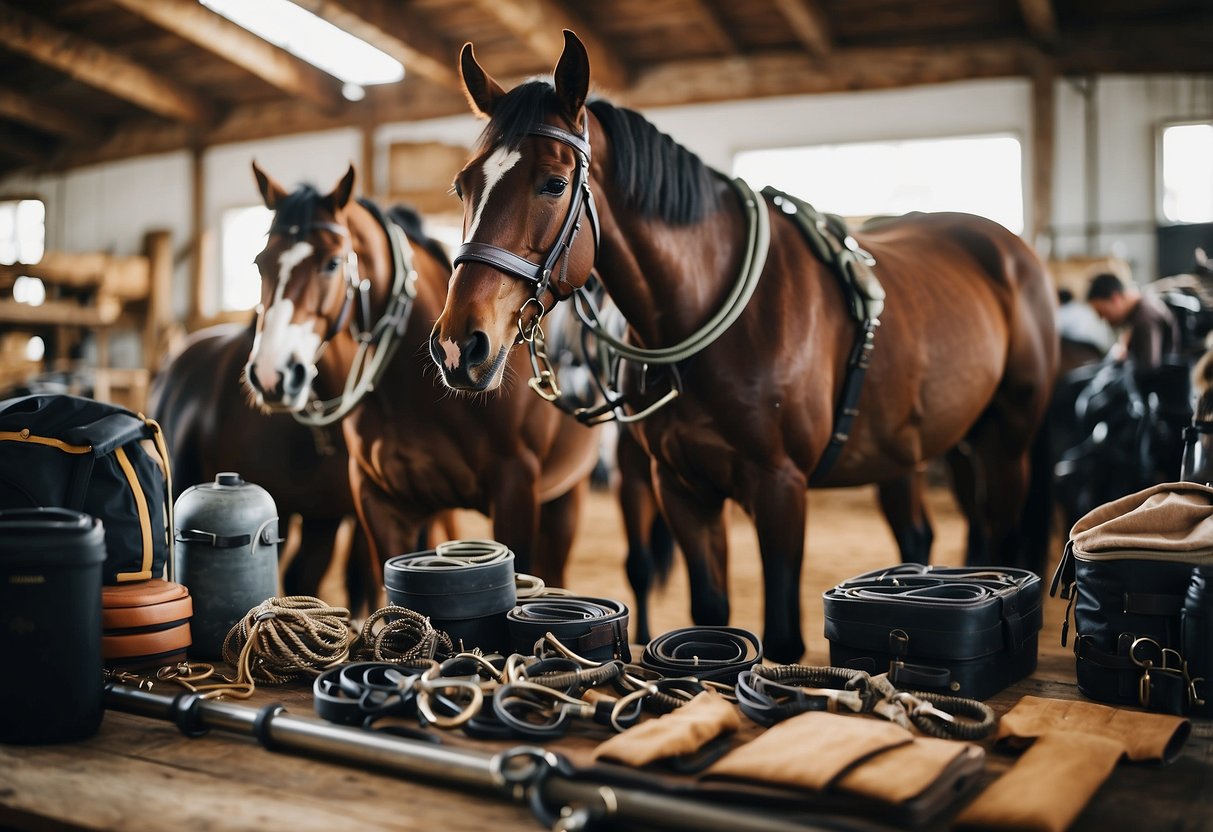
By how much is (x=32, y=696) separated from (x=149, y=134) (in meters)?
12.5

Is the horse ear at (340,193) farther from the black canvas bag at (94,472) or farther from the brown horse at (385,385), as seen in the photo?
the black canvas bag at (94,472)

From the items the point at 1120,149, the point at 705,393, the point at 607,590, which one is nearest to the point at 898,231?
the point at 705,393

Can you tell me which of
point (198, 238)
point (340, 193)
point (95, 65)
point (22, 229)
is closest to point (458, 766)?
point (340, 193)

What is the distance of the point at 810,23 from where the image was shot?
823 cm

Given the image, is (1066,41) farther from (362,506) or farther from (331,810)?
(331,810)

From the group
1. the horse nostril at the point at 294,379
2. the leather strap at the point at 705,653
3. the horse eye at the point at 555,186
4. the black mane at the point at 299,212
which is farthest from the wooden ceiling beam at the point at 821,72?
the leather strap at the point at 705,653

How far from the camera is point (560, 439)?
313cm

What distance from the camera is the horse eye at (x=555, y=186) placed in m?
1.86

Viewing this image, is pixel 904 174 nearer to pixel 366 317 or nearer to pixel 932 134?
pixel 932 134

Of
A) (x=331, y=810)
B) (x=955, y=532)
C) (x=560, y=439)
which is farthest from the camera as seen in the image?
(x=955, y=532)

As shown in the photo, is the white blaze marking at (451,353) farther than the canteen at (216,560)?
No

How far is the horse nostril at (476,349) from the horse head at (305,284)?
1.08 meters

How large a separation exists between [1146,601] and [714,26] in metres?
8.16

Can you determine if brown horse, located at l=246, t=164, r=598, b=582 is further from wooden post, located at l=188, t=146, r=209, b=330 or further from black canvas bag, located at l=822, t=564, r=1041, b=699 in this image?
wooden post, located at l=188, t=146, r=209, b=330
